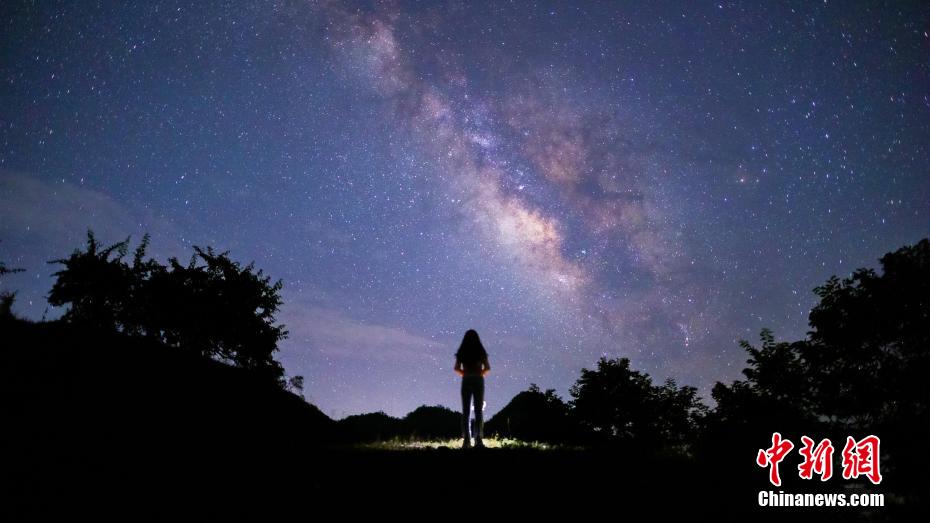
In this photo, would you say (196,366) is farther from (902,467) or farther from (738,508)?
(902,467)

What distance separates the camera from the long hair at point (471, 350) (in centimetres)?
1038

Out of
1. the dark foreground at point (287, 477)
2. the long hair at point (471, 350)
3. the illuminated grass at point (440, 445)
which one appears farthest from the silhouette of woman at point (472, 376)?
the dark foreground at point (287, 477)

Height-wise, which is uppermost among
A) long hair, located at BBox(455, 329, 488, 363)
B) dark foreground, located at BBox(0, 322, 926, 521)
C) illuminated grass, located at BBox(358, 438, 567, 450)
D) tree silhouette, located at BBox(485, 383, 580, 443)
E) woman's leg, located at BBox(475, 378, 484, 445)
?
long hair, located at BBox(455, 329, 488, 363)

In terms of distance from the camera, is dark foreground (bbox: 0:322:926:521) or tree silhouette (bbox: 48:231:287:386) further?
tree silhouette (bbox: 48:231:287:386)

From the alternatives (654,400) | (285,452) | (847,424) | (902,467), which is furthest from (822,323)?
(285,452)

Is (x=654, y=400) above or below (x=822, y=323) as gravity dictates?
below

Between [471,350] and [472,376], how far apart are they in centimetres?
62

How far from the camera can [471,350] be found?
10.4 metres

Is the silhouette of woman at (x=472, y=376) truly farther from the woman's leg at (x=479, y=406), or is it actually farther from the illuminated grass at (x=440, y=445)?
the illuminated grass at (x=440, y=445)

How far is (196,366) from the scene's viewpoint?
1764 cm

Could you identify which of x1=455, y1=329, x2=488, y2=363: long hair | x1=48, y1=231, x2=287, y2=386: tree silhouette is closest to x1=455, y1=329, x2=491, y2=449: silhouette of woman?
x1=455, y1=329, x2=488, y2=363: long hair

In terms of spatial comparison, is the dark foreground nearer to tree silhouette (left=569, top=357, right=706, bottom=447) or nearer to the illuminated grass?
the illuminated grass

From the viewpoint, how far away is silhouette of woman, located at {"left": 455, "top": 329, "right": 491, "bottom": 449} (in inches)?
407

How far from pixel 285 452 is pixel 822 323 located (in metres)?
21.2
